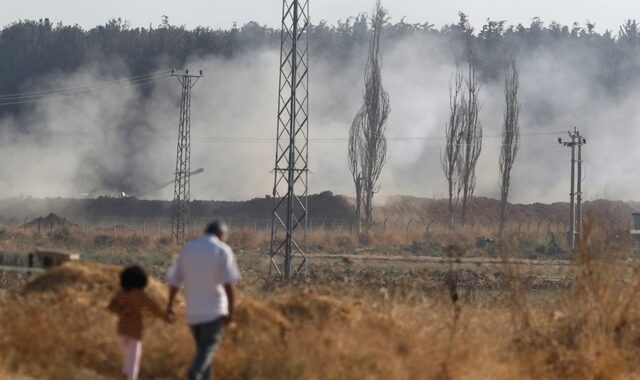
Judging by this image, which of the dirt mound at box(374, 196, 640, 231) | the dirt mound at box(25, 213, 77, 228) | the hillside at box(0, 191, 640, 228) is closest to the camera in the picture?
the dirt mound at box(25, 213, 77, 228)

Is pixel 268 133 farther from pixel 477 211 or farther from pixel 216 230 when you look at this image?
pixel 216 230

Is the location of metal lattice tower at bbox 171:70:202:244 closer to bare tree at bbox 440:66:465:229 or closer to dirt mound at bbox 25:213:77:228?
dirt mound at bbox 25:213:77:228

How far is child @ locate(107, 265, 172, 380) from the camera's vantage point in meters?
14.0

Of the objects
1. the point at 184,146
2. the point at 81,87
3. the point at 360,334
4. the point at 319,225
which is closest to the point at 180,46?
the point at 81,87

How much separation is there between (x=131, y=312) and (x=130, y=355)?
0.47 meters

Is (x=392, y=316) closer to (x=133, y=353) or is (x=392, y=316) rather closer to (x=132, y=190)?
(x=133, y=353)

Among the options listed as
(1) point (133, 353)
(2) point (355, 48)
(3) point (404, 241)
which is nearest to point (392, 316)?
(1) point (133, 353)

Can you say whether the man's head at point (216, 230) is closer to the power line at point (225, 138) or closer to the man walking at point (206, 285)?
the man walking at point (206, 285)

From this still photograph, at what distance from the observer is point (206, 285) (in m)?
13.3

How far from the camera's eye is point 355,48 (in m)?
136

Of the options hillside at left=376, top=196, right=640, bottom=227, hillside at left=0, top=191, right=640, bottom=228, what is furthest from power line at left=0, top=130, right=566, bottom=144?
hillside at left=0, top=191, right=640, bottom=228

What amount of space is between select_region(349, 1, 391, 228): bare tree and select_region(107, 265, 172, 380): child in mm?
70875

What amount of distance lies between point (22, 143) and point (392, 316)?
98051 millimetres

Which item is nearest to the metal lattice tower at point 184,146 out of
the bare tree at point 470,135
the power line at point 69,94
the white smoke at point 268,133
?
the bare tree at point 470,135
